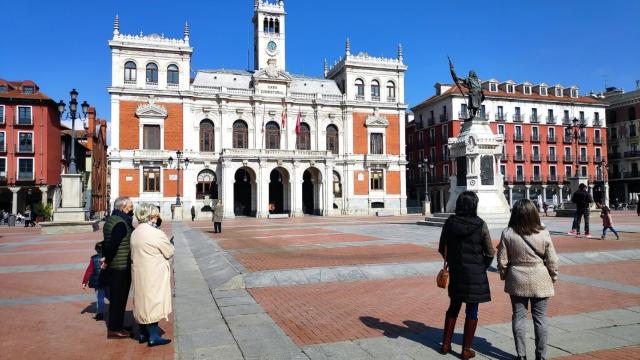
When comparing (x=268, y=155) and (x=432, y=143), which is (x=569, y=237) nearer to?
(x=268, y=155)

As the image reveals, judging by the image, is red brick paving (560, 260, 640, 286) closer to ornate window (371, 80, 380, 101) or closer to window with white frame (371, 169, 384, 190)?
window with white frame (371, 169, 384, 190)

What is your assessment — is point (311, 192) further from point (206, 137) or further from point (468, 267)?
point (468, 267)

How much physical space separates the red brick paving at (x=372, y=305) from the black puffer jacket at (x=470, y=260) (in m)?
1.40

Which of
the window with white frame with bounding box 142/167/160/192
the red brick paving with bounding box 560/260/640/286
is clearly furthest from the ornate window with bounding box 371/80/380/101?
the red brick paving with bounding box 560/260/640/286

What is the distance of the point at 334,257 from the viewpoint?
40.4ft

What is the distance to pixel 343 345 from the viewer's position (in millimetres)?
5387

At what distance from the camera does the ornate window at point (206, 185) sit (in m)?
46.2

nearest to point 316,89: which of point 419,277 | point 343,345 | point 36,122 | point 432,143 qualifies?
point 432,143

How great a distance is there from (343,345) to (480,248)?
6.53 feet

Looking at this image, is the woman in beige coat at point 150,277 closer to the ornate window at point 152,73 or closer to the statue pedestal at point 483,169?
the statue pedestal at point 483,169

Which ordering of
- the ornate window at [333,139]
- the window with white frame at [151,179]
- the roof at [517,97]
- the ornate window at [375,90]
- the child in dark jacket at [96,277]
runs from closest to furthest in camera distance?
1. the child in dark jacket at [96,277]
2. the window with white frame at [151,179]
3. the ornate window at [333,139]
4. the ornate window at [375,90]
5. the roof at [517,97]

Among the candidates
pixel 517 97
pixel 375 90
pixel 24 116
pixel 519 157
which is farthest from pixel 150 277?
pixel 517 97

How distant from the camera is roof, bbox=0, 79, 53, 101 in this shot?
4784 cm

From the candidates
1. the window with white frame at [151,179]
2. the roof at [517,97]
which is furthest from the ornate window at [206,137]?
the roof at [517,97]
